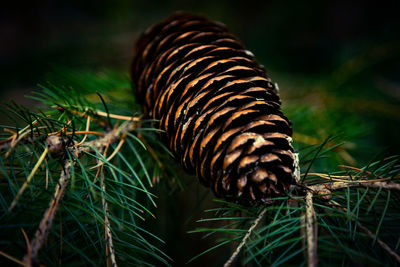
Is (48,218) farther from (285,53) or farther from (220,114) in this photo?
(285,53)

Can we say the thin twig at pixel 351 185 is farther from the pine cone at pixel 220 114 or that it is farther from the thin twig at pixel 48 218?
the thin twig at pixel 48 218

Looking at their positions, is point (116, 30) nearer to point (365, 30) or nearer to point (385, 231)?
point (365, 30)

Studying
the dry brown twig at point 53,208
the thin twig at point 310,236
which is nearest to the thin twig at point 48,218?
the dry brown twig at point 53,208

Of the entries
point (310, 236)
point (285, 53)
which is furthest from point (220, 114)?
point (285, 53)

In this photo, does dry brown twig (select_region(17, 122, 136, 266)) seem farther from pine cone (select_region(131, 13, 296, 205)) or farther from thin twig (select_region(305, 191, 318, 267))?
thin twig (select_region(305, 191, 318, 267))

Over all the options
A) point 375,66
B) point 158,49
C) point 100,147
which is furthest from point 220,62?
point 375,66

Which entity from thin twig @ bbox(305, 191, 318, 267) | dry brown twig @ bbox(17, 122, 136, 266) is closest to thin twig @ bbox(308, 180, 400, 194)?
thin twig @ bbox(305, 191, 318, 267)
